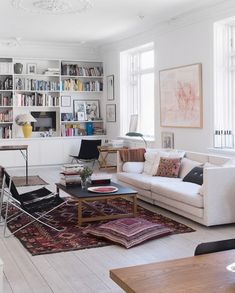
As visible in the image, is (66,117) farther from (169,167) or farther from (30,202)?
(30,202)

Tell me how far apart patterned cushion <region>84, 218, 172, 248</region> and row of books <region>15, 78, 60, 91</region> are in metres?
5.94

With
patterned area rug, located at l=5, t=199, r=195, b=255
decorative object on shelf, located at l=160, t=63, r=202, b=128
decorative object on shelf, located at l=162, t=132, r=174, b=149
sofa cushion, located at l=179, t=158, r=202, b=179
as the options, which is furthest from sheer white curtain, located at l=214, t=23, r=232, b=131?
patterned area rug, located at l=5, t=199, r=195, b=255

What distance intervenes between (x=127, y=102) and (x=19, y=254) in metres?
6.15

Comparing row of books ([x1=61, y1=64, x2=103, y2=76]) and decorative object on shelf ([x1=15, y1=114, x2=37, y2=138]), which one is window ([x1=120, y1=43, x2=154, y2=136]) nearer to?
row of books ([x1=61, y1=64, x2=103, y2=76])

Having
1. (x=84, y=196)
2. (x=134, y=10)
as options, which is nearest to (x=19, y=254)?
(x=84, y=196)

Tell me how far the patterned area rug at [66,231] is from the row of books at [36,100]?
4.47 metres

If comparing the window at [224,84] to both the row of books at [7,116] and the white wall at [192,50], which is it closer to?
the white wall at [192,50]

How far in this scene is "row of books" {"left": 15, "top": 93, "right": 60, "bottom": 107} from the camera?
32.6ft

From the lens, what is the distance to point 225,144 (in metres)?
6.57

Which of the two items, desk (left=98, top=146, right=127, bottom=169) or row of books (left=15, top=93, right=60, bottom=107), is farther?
row of books (left=15, top=93, right=60, bottom=107)

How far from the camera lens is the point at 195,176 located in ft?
18.8

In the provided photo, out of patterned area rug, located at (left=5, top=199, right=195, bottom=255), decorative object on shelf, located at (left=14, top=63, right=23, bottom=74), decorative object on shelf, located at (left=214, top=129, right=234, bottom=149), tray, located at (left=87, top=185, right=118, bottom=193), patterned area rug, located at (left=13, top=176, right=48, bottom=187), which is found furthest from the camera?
decorative object on shelf, located at (left=14, top=63, right=23, bottom=74)

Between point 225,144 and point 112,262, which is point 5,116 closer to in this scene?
point 225,144

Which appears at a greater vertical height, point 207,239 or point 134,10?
point 134,10
